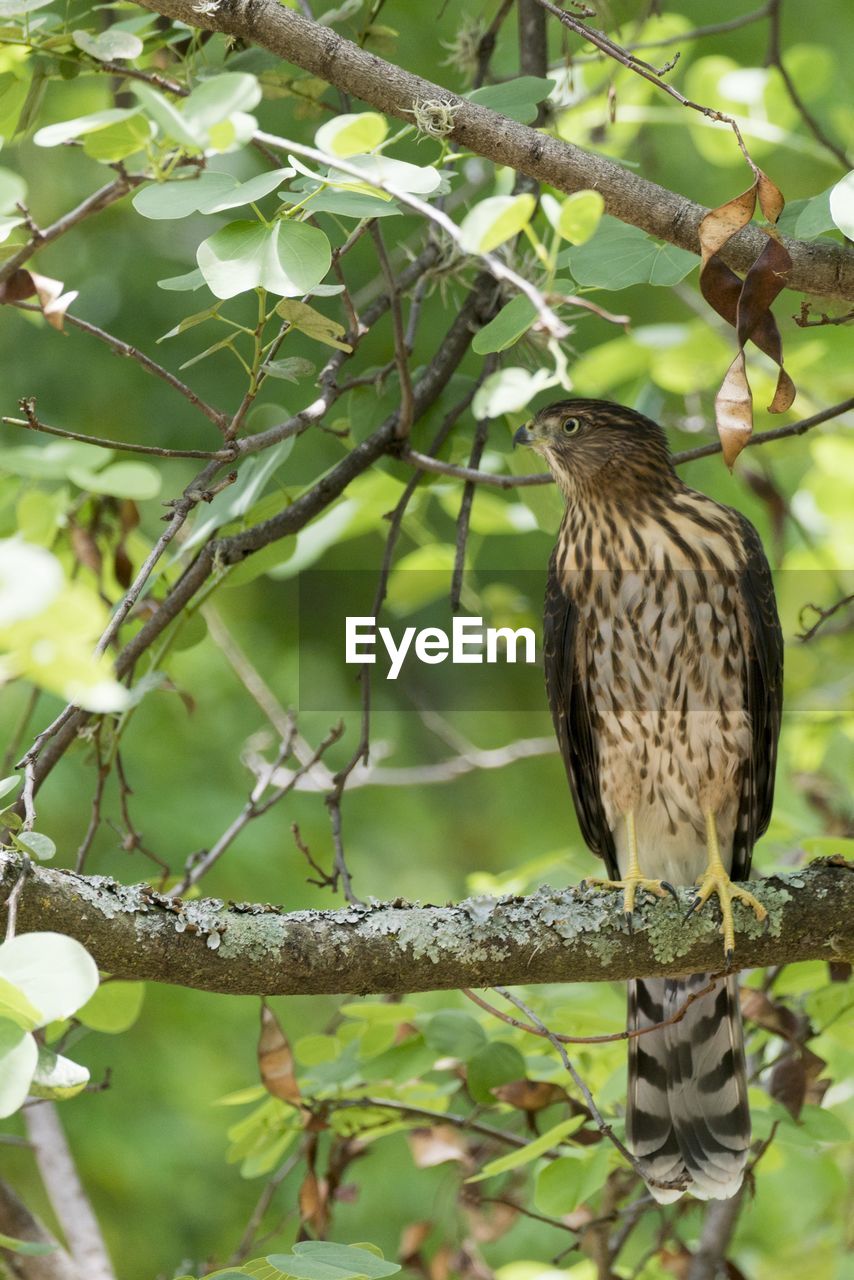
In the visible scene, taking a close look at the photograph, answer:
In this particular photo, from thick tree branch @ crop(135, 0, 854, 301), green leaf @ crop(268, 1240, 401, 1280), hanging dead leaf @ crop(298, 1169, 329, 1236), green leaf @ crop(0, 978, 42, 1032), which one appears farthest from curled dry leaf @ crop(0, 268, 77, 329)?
hanging dead leaf @ crop(298, 1169, 329, 1236)

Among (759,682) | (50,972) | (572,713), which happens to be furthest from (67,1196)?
(50,972)

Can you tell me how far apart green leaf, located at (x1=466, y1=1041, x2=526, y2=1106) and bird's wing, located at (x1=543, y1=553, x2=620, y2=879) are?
0.86 meters

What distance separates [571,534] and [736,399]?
57.5 inches

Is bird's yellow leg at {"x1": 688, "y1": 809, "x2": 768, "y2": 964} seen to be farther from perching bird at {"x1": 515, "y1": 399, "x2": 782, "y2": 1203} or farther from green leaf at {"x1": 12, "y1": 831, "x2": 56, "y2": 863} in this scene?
green leaf at {"x1": 12, "y1": 831, "x2": 56, "y2": 863}

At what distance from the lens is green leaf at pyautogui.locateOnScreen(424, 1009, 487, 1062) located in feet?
8.46

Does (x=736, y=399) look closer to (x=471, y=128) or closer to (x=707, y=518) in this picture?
(x=471, y=128)

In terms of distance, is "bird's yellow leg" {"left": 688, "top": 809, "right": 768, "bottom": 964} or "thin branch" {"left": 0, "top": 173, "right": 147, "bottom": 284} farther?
"bird's yellow leg" {"left": 688, "top": 809, "right": 768, "bottom": 964}

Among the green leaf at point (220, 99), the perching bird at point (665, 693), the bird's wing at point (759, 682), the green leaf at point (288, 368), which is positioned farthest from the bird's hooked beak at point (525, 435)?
the green leaf at point (220, 99)

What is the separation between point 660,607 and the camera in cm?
309

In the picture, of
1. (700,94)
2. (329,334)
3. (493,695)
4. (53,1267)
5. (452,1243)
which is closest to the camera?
(329,334)

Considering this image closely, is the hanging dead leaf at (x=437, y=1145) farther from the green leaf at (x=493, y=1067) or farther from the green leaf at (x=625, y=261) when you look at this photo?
the green leaf at (x=625, y=261)

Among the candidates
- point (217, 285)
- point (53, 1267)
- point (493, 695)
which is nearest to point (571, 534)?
point (217, 285)

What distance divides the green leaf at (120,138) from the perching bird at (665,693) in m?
1.54

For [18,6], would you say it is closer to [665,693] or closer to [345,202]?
[345,202]
